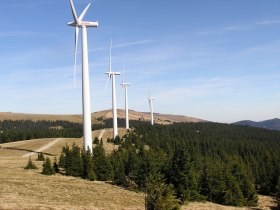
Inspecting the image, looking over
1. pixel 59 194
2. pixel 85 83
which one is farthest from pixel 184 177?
pixel 85 83

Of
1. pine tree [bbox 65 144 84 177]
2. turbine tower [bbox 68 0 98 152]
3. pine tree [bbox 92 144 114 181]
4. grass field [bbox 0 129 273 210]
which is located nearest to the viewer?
grass field [bbox 0 129 273 210]

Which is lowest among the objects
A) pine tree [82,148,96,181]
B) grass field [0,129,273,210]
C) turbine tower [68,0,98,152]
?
grass field [0,129,273,210]

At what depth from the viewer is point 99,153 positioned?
62281mm

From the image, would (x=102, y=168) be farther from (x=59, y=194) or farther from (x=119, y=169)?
(x=59, y=194)

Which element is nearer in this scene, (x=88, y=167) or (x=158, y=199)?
(x=158, y=199)

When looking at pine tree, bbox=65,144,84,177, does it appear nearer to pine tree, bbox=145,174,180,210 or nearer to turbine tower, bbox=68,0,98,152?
turbine tower, bbox=68,0,98,152

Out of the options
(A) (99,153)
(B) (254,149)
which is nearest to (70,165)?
(A) (99,153)

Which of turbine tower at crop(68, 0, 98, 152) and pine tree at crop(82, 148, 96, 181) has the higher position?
turbine tower at crop(68, 0, 98, 152)

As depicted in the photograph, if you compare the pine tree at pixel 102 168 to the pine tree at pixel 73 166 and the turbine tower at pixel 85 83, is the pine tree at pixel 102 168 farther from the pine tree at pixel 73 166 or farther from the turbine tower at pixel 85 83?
the turbine tower at pixel 85 83

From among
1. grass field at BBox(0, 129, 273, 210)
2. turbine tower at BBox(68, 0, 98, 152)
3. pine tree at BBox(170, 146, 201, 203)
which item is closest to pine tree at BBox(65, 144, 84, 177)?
grass field at BBox(0, 129, 273, 210)

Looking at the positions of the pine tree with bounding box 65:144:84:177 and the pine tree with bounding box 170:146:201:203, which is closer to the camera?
the pine tree with bounding box 170:146:201:203

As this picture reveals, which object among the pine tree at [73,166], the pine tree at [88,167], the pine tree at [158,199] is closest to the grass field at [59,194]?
the pine tree at [73,166]

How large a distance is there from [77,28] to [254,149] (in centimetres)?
11406

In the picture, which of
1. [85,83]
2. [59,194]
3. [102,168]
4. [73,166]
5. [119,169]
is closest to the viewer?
[59,194]
